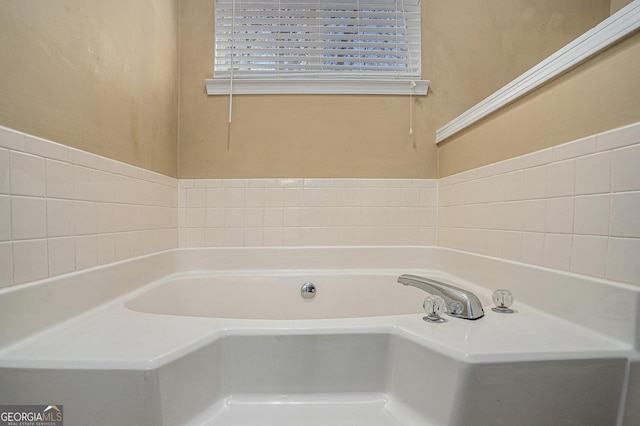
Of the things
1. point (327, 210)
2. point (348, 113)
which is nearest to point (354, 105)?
point (348, 113)

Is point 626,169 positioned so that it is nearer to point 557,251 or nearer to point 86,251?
point 557,251

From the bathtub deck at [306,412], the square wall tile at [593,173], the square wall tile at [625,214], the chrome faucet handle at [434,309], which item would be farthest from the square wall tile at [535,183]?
the bathtub deck at [306,412]

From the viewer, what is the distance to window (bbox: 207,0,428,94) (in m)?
1.56

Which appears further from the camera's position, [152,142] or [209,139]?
[209,139]

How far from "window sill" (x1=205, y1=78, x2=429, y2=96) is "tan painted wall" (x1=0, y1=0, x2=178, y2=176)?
28cm

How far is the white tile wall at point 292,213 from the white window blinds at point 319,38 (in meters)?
Result: 0.63

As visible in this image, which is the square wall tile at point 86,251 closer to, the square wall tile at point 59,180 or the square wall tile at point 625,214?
the square wall tile at point 59,180

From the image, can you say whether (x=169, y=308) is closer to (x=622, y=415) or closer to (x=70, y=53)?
(x=70, y=53)

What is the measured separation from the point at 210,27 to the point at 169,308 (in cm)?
149

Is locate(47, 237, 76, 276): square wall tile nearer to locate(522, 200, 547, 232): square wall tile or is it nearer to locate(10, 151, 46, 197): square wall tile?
locate(10, 151, 46, 197): square wall tile

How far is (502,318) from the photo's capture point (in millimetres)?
771

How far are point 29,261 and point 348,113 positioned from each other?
4.64ft

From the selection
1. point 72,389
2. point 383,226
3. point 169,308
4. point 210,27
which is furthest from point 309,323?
point 210,27

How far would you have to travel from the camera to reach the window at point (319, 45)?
1559 mm
